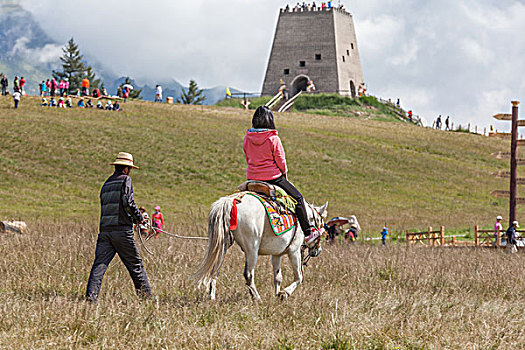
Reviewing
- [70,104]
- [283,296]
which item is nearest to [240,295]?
[283,296]

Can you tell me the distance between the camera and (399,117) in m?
90.9

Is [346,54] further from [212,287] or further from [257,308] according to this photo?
[257,308]

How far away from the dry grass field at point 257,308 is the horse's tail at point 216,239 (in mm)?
364

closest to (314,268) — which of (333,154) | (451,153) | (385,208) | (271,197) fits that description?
(271,197)

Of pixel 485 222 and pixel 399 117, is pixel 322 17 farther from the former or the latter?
pixel 485 222

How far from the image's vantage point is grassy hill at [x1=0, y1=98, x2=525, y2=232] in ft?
113

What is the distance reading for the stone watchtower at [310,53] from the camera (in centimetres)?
9238

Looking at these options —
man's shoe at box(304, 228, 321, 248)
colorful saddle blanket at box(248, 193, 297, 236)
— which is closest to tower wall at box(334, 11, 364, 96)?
man's shoe at box(304, 228, 321, 248)

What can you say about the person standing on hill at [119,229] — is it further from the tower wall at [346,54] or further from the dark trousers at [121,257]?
the tower wall at [346,54]

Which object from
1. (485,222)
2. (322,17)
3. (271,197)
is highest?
(322,17)

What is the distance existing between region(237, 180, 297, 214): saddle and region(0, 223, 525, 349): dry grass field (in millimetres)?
1190

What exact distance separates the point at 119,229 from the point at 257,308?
217 cm

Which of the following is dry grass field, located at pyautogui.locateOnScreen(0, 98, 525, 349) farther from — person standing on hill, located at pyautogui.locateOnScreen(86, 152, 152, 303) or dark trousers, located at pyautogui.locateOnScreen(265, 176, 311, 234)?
dark trousers, located at pyautogui.locateOnScreen(265, 176, 311, 234)

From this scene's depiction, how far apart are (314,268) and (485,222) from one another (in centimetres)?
2537
